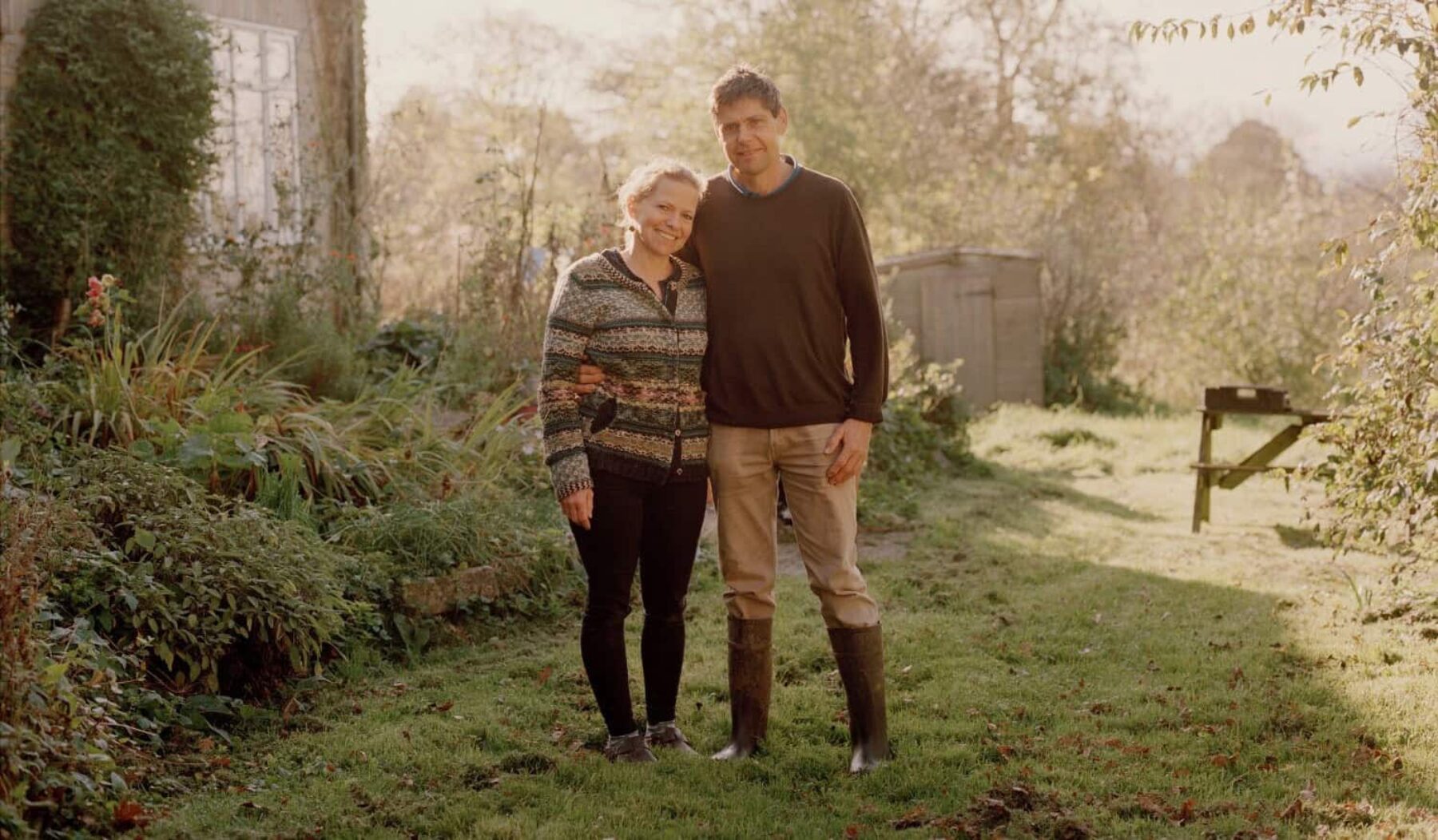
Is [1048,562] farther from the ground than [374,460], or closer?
closer

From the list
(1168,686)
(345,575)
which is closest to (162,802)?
(345,575)

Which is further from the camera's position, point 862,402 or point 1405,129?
point 1405,129

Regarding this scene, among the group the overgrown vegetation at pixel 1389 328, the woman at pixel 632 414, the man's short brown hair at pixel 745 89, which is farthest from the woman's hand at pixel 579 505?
the overgrown vegetation at pixel 1389 328

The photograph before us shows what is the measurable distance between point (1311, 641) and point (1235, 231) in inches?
407

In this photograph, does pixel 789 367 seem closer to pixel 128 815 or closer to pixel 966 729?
pixel 966 729

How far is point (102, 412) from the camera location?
201 inches

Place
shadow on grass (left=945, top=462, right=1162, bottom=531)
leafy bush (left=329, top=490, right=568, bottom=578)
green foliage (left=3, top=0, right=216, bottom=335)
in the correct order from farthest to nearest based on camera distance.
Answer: shadow on grass (left=945, top=462, right=1162, bottom=531) < green foliage (left=3, top=0, right=216, bottom=335) < leafy bush (left=329, top=490, right=568, bottom=578)

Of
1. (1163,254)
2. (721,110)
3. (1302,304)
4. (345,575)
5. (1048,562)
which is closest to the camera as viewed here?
(721,110)

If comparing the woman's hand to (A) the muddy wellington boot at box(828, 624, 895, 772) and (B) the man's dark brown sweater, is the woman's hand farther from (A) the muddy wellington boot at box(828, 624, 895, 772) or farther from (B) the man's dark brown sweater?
(A) the muddy wellington boot at box(828, 624, 895, 772)

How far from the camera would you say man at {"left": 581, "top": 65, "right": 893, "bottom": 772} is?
3.42 m

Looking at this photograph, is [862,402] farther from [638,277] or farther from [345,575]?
[345,575]

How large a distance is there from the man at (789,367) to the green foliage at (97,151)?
5.08 meters

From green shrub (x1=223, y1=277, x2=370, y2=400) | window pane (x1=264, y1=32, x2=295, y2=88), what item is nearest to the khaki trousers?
green shrub (x1=223, y1=277, x2=370, y2=400)

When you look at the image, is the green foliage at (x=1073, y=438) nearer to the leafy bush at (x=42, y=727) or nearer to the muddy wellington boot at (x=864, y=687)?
the muddy wellington boot at (x=864, y=687)
